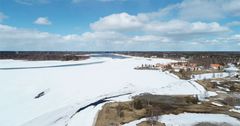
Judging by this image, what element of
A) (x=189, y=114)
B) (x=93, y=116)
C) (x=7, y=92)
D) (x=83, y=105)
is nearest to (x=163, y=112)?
(x=189, y=114)

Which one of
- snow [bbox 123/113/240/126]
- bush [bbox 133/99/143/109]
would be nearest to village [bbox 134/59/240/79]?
bush [bbox 133/99/143/109]

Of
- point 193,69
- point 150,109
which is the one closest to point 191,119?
point 150,109

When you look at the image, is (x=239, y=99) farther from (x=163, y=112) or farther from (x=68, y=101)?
(x=68, y=101)

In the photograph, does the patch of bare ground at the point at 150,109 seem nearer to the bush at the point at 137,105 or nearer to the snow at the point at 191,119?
the bush at the point at 137,105

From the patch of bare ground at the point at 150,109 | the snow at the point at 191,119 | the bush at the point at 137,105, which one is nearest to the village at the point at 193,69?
the patch of bare ground at the point at 150,109

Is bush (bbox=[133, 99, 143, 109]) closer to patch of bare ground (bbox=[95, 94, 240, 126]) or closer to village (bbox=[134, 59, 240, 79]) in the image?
patch of bare ground (bbox=[95, 94, 240, 126])

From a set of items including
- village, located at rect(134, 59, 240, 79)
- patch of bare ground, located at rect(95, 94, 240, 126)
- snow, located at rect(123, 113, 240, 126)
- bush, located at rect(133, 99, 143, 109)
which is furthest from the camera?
village, located at rect(134, 59, 240, 79)

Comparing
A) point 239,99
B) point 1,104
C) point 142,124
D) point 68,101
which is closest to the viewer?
point 142,124
